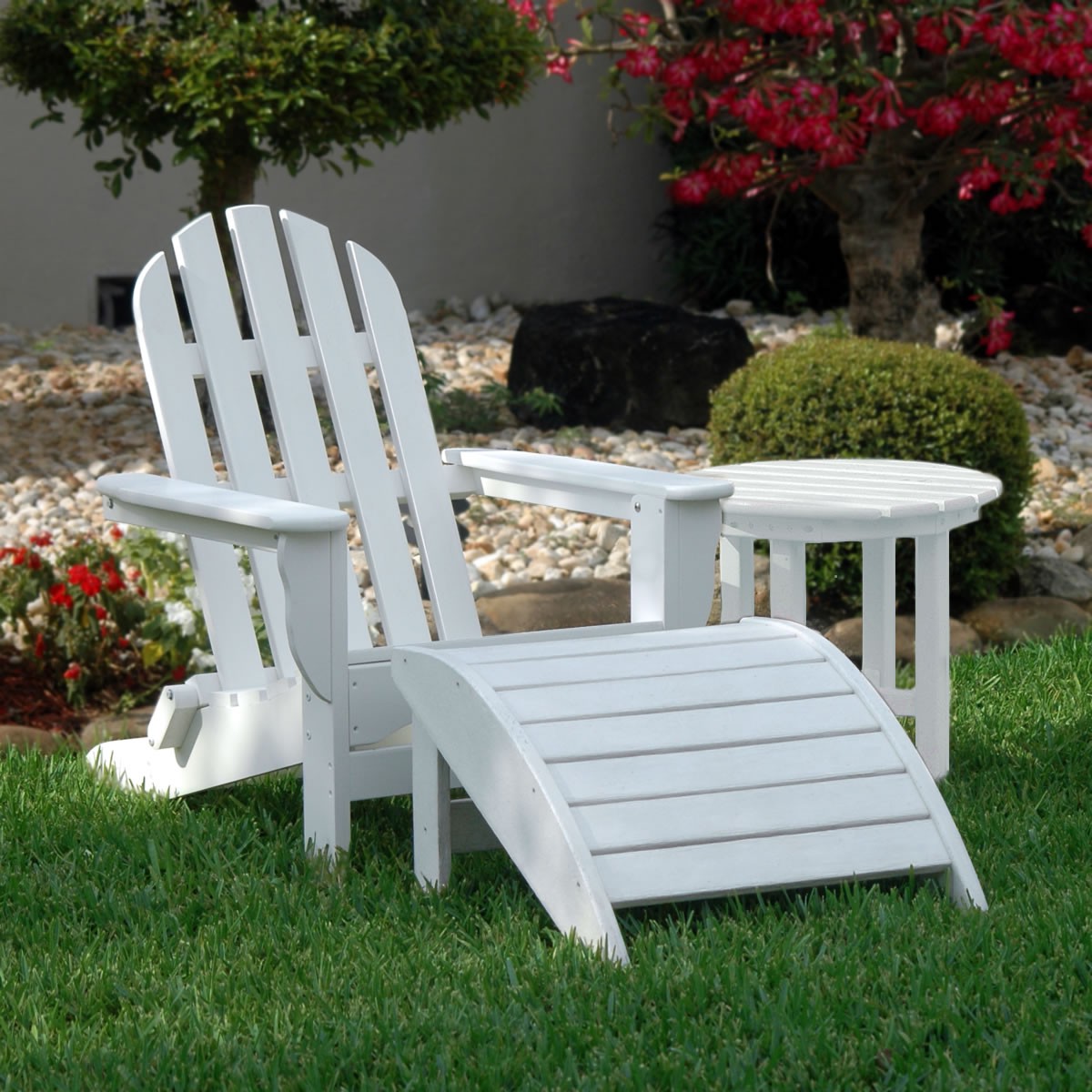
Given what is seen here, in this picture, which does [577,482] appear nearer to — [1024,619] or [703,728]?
[703,728]

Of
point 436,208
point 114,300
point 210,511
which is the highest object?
point 436,208

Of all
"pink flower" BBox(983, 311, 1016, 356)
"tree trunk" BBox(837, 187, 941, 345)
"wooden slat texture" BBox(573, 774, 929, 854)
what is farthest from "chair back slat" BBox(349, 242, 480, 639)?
"pink flower" BBox(983, 311, 1016, 356)

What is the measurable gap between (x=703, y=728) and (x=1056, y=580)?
2925mm

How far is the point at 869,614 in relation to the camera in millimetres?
3375

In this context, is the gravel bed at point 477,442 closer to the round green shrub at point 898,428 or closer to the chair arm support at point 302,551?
the round green shrub at point 898,428

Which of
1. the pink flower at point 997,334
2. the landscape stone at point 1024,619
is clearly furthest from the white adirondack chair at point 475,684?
the pink flower at point 997,334

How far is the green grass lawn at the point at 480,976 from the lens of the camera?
1.90 metres

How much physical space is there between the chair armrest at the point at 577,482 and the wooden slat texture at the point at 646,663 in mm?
319

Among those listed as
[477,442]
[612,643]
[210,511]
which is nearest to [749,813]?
[612,643]

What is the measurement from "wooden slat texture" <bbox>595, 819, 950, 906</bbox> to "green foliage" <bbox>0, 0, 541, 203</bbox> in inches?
140

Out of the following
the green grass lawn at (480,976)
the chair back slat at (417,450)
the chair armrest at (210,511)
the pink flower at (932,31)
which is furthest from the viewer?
the pink flower at (932,31)

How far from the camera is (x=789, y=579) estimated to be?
10.8 feet

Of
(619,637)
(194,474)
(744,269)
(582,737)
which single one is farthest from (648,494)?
(744,269)

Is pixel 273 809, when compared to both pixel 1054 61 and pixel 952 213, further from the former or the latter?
pixel 952 213
